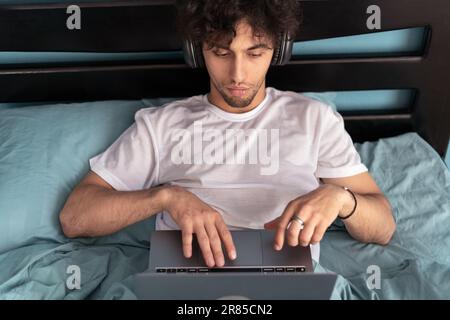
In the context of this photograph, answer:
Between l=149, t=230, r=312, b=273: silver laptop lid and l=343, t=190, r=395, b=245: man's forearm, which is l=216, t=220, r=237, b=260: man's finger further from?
l=343, t=190, r=395, b=245: man's forearm

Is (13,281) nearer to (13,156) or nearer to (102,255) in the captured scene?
(102,255)

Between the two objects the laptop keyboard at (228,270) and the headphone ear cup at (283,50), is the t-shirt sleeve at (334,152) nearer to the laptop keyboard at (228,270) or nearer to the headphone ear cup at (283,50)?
the headphone ear cup at (283,50)

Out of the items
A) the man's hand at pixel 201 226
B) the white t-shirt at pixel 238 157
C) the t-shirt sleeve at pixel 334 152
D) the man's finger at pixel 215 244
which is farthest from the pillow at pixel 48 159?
the t-shirt sleeve at pixel 334 152

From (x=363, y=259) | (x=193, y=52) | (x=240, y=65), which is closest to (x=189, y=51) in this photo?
(x=193, y=52)

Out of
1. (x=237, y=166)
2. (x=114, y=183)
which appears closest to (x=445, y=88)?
(x=237, y=166)

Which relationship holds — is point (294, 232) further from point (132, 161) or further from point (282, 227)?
point (132, 161)

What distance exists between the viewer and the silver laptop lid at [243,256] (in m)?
0.77

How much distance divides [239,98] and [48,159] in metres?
0.51

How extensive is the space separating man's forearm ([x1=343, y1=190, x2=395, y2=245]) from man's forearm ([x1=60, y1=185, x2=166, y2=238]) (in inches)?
16.6

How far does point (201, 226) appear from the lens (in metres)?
0.90

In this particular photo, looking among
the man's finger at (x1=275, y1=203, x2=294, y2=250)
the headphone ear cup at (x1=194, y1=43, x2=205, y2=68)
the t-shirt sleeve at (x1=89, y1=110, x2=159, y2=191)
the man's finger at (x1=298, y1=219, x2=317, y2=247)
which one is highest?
the headphone ear cup at (x1=194, y1=43, x2=205, y2=68)

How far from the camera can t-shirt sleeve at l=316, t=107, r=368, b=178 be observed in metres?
1.14

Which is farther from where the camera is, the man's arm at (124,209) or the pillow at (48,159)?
the pillow at (48,159)

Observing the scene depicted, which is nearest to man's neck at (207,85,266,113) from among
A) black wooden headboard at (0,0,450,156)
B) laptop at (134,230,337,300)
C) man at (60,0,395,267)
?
man at (60,0,395,267)
